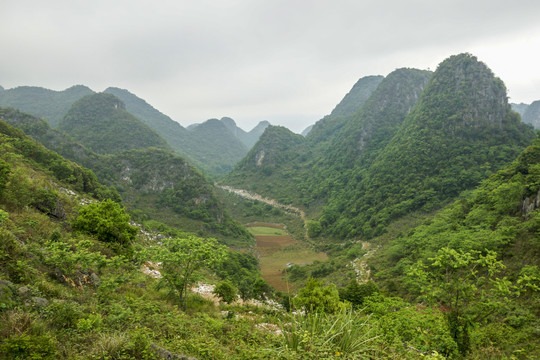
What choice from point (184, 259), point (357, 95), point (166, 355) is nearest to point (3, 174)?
point (184, 259)

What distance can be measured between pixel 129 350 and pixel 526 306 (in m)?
18.6

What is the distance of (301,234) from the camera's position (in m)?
65.3

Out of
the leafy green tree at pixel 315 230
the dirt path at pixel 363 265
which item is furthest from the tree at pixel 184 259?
the leafy green tree at pixel 315 230

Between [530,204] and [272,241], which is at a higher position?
[530,204]

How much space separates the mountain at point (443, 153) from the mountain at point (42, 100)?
16206 cm

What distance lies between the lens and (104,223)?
13766 millimetres

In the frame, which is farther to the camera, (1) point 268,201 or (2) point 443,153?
(1) point 268,201

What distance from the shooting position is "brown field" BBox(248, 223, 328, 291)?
43272mm

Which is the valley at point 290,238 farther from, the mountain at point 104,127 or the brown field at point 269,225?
the brown field at point 269,225

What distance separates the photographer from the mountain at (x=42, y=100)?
14175cm

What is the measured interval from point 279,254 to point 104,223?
43769mm

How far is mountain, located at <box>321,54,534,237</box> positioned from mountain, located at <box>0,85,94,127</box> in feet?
532

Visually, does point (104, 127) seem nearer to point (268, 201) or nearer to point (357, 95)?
point (268, 201)

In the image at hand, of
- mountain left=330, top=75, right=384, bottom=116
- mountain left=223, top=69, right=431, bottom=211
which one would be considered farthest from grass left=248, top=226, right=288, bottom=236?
mountain left=330, top=75, right=384, bottom=116
